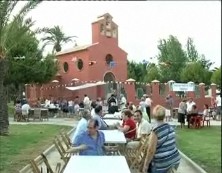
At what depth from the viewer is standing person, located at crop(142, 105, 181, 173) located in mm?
6846

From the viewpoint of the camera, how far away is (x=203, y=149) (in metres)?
15.8

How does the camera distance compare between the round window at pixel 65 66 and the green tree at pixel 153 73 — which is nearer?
the round window at pixel 65 66

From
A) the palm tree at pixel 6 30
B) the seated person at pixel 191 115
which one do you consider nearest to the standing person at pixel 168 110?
the seated person at pixel 191 115

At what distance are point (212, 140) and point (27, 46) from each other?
92.0 feet

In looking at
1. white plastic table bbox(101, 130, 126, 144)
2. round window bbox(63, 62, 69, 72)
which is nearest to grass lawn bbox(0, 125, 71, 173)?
white plastic table bbox(101, 130, 126, 144)

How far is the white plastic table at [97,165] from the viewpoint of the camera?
649cm

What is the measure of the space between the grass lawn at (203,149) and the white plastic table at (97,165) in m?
4.61

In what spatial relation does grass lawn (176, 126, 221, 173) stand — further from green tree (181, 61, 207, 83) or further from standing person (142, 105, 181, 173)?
green tree (181, 61, 207, 83)

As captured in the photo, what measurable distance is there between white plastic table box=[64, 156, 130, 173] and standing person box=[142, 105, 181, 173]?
37cm

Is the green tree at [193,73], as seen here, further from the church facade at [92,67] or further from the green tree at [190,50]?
the church facade at [92,67]

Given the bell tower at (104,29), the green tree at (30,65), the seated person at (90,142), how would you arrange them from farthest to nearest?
the bell tower at (104,29)
the green tree at (30,65)
the seated person at (90,142)

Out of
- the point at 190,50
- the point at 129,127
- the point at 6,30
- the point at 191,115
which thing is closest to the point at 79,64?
the point at 190,50

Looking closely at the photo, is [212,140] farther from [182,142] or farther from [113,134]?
[113,134]

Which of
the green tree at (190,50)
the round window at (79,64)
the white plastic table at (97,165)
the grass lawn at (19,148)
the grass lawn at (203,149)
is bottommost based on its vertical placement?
the grass lawn at (203,149)
